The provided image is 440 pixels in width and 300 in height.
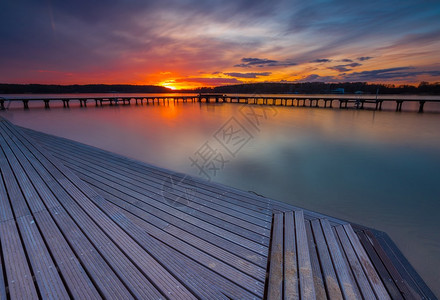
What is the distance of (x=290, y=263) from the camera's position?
6.39 feet

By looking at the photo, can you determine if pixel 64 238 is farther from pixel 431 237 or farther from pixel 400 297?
pixel 431 237

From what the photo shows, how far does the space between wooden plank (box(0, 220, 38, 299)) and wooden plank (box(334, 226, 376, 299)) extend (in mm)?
2614

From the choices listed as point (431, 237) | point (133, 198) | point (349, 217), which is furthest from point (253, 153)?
point (133, 198)

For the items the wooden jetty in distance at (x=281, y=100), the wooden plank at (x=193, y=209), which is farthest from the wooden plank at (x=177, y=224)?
the wooden jetty in distance at (x=281, y=100)

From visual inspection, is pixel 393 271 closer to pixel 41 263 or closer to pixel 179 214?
pixel 179 214

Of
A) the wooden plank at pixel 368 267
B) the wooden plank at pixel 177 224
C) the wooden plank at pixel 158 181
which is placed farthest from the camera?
the wooden plank at pixel 158 181

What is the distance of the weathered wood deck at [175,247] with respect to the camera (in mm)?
1505

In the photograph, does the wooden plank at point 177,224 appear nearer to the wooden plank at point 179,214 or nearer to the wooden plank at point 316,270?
the wooden plank at point 179,214

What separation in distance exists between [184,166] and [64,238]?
562 cm

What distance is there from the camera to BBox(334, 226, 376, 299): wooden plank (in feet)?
6.06

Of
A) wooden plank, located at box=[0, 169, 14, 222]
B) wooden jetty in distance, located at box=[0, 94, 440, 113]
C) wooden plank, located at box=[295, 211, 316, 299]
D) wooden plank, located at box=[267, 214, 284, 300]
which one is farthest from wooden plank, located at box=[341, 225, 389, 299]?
wooden jetty in distance, located at box=[0, 94, 440, 113]

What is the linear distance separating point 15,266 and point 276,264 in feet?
6.97

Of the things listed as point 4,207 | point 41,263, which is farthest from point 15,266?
point 4,207

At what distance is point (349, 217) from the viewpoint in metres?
4.32
